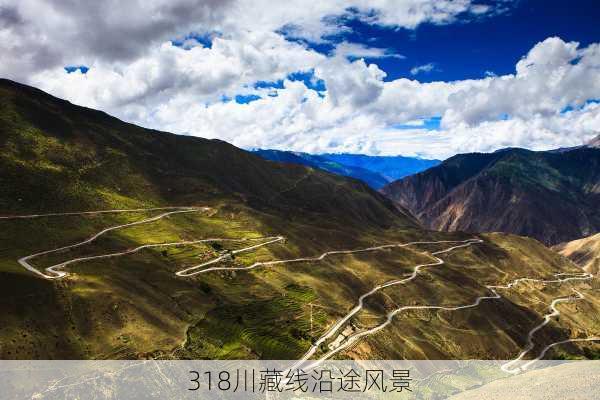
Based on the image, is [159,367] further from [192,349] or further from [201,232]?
[201,232]

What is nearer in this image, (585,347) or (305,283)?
(305,283)

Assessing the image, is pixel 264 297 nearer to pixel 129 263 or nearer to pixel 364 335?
pixel 364 335

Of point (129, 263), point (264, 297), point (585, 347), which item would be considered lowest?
point (585, 347)

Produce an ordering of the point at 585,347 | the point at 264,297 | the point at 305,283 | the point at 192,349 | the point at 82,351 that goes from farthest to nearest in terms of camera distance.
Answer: the point at 585,347 < the point at 305,283 < the point at 264,297 < the point at 192,349 < the point at 82,351

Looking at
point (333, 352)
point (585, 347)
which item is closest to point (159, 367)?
point (333, 352)

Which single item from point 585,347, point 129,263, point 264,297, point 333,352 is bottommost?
point 585,347

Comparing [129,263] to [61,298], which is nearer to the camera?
[61,298]

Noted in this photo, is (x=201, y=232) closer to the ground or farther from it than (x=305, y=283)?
farther from it

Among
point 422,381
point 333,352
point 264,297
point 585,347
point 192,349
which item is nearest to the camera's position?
point 192,349

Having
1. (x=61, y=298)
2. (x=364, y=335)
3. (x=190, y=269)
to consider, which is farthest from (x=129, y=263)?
(x=364, y=335)
